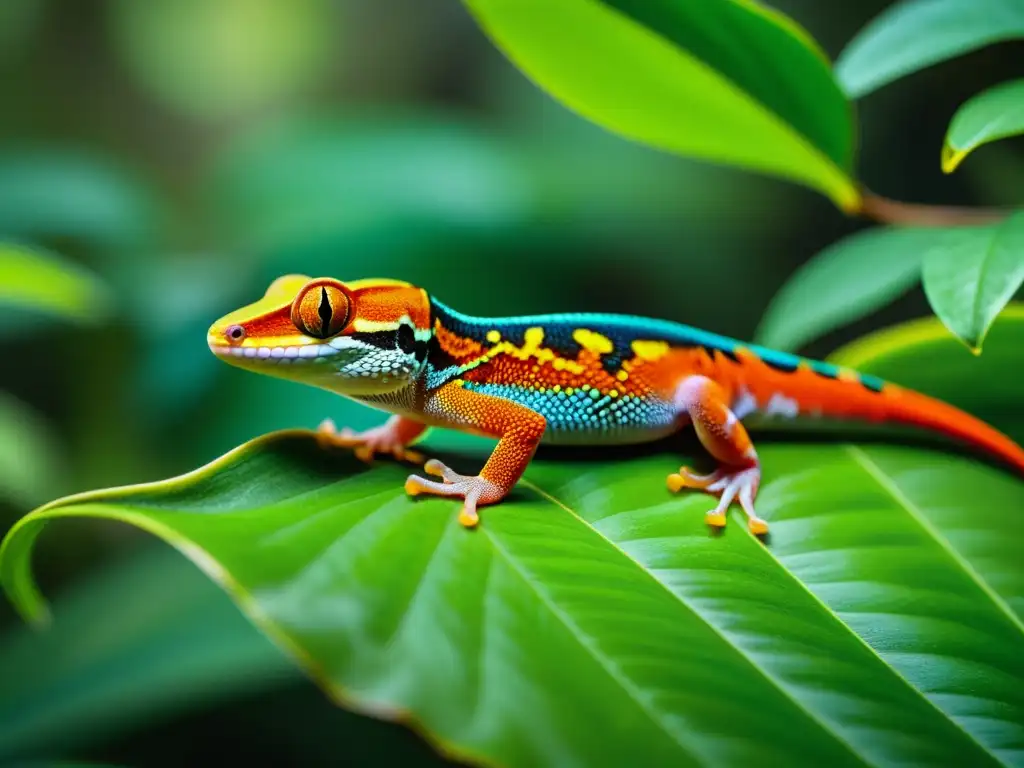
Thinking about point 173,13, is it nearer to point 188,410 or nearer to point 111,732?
point 188,410

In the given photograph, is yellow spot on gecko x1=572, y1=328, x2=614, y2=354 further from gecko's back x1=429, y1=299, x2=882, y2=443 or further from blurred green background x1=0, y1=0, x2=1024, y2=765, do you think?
blurred green background x1=0, y1=0, x2=1024, y2=765

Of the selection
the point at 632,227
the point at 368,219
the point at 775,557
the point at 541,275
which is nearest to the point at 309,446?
the point at 775,557

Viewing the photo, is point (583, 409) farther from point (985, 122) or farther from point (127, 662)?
point (127, 662)

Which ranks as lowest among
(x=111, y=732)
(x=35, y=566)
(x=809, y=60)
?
(x=35, y=566)

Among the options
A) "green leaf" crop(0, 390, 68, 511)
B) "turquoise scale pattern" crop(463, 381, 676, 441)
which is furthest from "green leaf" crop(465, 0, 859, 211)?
"green leaf" crop(0, 390, 68, 511)

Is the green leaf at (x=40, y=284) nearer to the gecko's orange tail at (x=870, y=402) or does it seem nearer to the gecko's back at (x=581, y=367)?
the gecko's back at (x=581, y=367)

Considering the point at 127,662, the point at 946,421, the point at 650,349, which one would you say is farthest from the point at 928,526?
the point at 127,662
